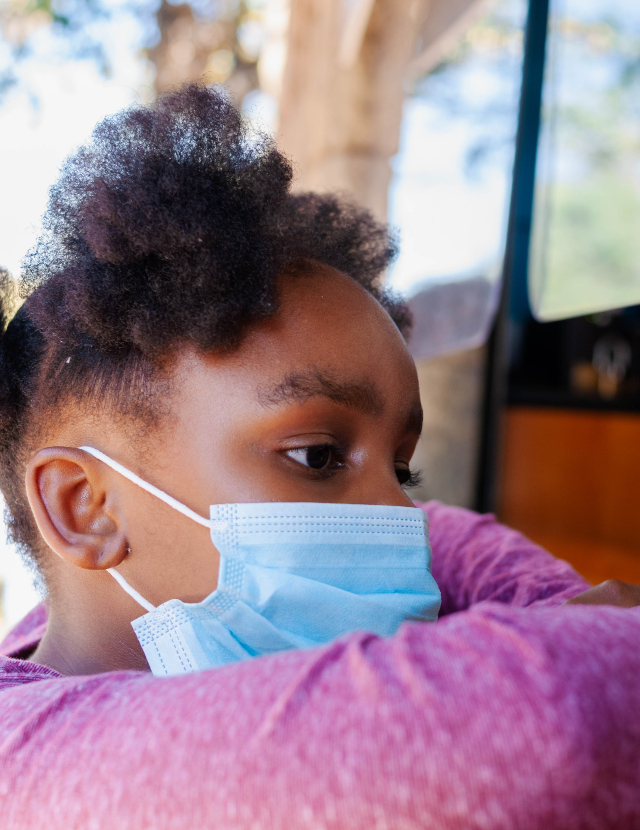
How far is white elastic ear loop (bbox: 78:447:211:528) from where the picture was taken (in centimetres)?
95

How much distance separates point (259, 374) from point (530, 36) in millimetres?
1760

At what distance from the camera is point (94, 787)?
2.19ft

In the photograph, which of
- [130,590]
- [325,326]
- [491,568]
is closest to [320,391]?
[325,326]

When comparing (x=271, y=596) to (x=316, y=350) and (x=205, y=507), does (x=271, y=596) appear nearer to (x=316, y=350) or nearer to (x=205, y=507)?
(x=205, y=507)

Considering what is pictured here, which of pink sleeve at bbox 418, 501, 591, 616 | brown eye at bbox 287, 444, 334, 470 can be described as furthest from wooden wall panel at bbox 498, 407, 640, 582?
brown eye at bbox 287, 444, 334, 470

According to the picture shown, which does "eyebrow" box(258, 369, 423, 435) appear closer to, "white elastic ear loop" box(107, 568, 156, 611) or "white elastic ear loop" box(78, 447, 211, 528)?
"white elastic ear loop" box(78, 447, 211, 528)

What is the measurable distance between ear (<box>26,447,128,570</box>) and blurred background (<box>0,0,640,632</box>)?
294mm

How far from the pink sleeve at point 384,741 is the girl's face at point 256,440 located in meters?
0.28

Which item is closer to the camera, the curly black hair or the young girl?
the young girl

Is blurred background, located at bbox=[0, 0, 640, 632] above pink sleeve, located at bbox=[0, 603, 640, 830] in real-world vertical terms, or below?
above

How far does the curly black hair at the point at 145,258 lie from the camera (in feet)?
3.22

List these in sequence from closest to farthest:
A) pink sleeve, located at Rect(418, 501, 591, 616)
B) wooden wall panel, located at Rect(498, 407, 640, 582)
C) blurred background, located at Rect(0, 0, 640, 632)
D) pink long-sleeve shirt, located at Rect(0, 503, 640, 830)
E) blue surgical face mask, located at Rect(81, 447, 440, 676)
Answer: pink long-sleeve shirt, located at Rect(0, 503, 640, 830) < blue surgical face mask, located at Rect(81, 447, 440, 676) < pink sleeve, located at Rect(418, 501, 591, 616) < blurred background, located at Rect(0, 0, 640, 632) < wooden wall panel, located at Rect(498, 407, 640, 582)

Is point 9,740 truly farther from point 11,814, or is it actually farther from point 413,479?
point 413,479

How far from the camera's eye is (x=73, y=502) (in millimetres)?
1029
